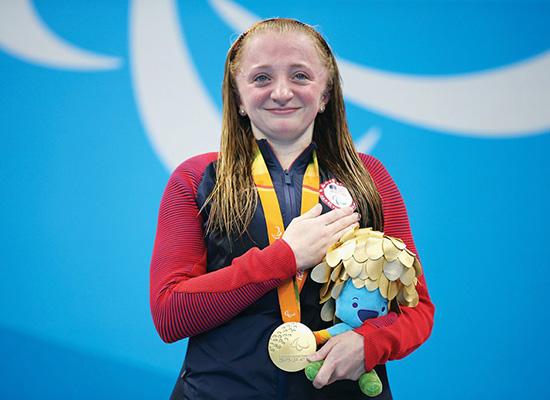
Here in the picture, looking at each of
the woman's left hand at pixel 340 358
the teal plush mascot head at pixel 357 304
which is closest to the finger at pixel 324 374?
the woman's left hand at pixel 340 358

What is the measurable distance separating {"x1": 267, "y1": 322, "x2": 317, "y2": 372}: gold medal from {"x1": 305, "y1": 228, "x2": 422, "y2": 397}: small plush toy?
4 centimetres

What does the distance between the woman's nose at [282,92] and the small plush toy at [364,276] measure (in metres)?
0.35

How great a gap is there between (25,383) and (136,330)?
1.76 ft

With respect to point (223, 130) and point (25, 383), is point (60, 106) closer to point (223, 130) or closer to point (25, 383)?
point (25, 383)

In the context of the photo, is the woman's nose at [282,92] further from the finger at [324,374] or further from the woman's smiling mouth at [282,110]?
the finger at [324,374]

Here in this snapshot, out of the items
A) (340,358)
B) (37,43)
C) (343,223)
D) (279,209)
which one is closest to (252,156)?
(279,209)

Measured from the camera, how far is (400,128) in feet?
9.35

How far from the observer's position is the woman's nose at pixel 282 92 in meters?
1.34

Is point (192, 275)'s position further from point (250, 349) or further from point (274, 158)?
point (274, 158)

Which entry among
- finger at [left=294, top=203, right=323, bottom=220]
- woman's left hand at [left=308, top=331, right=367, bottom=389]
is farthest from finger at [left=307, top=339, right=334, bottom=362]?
finger at [left=294, top=203, right=323, bottom=220]

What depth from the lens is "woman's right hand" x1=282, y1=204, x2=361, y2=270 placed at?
1.20 meters

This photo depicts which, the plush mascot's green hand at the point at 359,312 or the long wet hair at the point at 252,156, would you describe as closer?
the plush mascot's green hand at the point at 359,312

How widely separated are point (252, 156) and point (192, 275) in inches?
13.0

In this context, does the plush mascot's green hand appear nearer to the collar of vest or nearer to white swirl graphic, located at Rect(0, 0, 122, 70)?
the collar of vest
